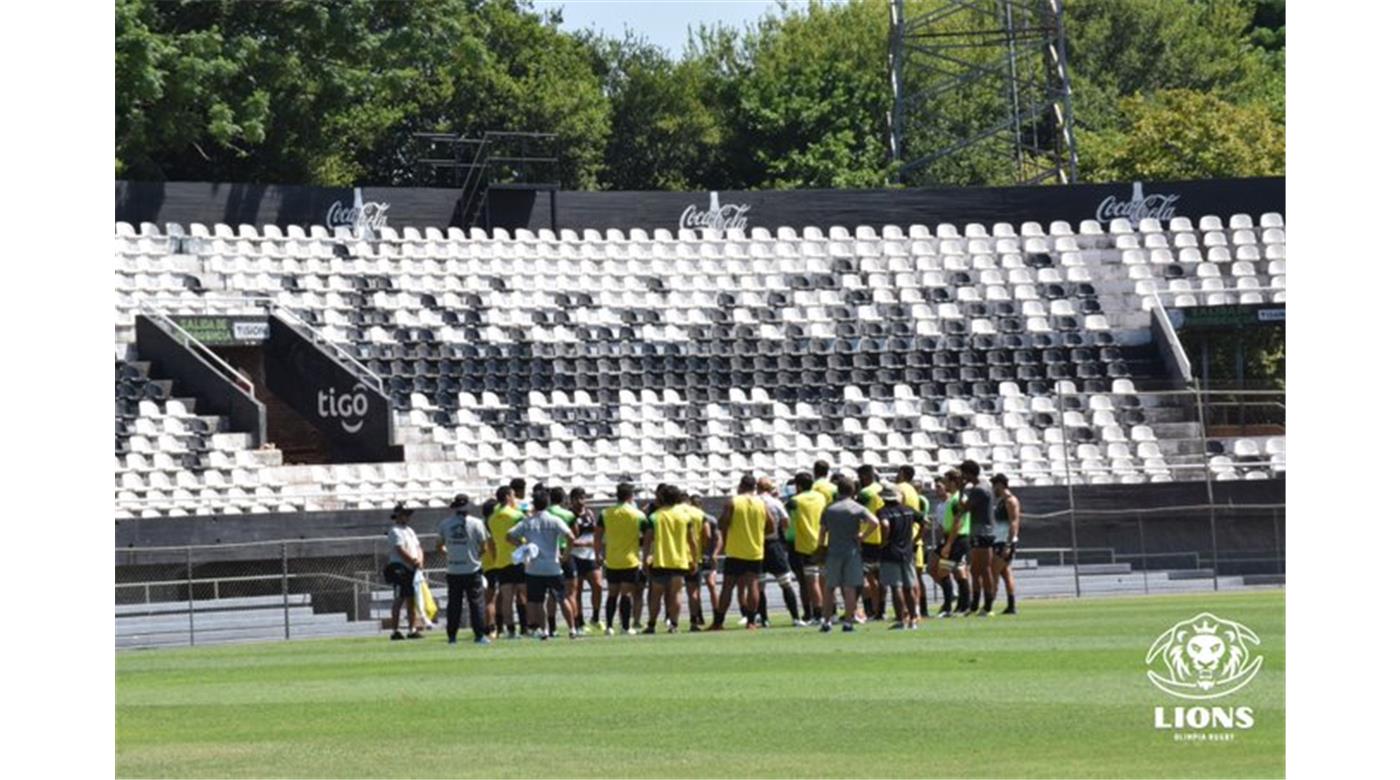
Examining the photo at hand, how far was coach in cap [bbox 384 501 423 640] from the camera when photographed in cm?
2617

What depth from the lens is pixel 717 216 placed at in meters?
43.8

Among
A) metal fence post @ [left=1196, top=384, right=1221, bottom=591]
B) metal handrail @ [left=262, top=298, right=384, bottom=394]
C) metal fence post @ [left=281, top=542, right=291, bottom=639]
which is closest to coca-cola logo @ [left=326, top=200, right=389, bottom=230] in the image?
metal handrail @ [left=262, top=298, right=384, bottom=394]

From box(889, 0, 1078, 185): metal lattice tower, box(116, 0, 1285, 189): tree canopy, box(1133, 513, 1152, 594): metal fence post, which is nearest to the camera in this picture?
box(1133, 513, 1152, 594): metal fence post

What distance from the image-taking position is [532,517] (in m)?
25.3

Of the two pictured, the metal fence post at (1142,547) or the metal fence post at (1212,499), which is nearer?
the metal fence post at (1212,499)

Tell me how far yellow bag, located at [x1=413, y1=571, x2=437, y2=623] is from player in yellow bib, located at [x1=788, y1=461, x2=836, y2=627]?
4.10 meters

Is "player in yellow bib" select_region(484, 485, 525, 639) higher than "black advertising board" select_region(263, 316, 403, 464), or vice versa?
"black advertising board" select_region(263, 316, 403, 464)

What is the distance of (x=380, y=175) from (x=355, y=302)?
15.1 meters

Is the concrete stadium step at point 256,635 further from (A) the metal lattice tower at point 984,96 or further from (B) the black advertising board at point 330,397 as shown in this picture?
(A) the metal lattice tower at point 984,96

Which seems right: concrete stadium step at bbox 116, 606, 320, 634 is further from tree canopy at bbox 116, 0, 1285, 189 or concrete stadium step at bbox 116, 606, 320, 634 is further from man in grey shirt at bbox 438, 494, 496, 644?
tree canopy at bbox 116, 0, 1285, 189

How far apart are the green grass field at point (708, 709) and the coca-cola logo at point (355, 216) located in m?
17.7

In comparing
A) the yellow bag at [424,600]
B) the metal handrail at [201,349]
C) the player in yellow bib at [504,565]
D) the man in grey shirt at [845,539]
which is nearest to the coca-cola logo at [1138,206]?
the metal handrail at [201,349]

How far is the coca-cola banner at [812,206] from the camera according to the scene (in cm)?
4302

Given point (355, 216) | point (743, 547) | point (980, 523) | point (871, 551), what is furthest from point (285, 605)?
point (355, 216)
